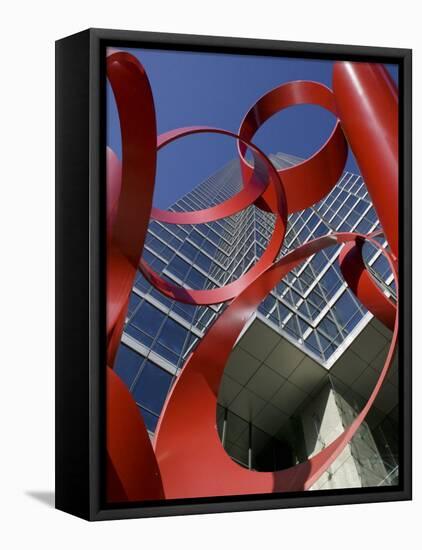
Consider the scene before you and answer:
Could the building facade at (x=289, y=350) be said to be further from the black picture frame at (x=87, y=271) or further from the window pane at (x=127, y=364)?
the black picture frame at (x=87, y=271)

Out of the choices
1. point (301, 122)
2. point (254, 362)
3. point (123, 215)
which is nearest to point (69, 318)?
point (123, 215)

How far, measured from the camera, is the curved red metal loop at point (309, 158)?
51.0 feet

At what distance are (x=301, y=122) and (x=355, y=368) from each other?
8.87ft

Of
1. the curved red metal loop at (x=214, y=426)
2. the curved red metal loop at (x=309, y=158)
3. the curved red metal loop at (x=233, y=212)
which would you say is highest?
the curved red metal loop at (x=309, y=158)

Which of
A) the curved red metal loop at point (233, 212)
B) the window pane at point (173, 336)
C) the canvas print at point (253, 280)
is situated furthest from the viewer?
the window pane at point (173, 336)

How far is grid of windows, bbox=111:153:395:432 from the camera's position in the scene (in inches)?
618

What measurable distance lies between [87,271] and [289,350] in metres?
3.28

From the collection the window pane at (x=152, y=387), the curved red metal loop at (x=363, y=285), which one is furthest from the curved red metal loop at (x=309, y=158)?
the window pane at (x=152, y=387)

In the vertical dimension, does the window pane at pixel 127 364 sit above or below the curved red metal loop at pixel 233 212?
below

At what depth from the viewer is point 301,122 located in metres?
16.2

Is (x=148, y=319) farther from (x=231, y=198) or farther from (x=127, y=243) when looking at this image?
(x=127, y=243)

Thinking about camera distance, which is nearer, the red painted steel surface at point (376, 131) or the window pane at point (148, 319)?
the red painted steel surface at point (376, 131)

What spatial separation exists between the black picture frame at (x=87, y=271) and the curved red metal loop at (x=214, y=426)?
172 millimetres

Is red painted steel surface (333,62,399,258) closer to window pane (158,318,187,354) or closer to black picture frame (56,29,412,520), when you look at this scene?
black picture frame (56,29,412,520)
